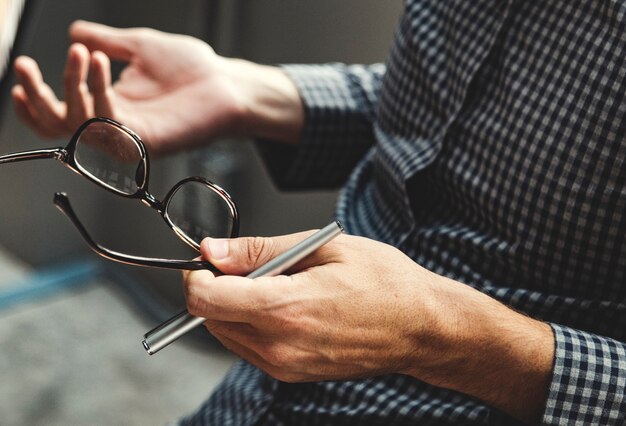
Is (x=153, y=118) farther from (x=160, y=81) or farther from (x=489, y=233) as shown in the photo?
(x=489, y=233)

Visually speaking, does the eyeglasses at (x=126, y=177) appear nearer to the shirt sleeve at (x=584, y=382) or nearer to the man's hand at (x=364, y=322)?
the man's hand at (x=364, y=322)

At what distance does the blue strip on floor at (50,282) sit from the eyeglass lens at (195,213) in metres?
1.46

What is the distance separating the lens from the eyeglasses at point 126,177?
568 millimetres

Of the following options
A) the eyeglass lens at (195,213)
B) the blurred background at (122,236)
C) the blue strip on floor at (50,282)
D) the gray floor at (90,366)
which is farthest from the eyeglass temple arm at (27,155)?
the blue strip on floor at (50,282)

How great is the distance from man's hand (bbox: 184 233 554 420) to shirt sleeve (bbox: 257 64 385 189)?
17.3 inches

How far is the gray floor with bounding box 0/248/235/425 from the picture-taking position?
1.65m

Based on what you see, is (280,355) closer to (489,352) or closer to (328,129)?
(489,352)

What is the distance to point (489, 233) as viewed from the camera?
736 mm

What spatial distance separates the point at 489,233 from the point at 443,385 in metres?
0.19

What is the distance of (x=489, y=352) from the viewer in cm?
60

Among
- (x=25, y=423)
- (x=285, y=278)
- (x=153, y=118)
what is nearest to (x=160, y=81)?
(x=153, y=118)

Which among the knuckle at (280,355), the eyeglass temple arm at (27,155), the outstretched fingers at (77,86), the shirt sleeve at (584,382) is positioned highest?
the eyeglass temple arm at (27,155)

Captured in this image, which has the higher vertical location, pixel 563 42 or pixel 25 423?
pixel 563 42

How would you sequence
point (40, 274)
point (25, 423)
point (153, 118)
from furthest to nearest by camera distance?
point (40, 274), point (25, 423), point (153, 118)
